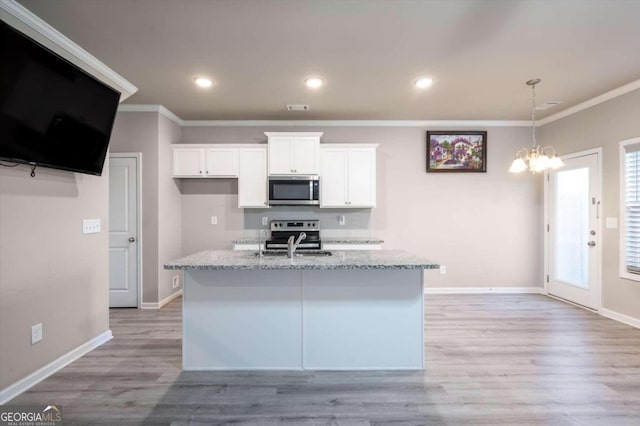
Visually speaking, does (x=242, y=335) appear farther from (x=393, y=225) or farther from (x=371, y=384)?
(x=393, y=225)

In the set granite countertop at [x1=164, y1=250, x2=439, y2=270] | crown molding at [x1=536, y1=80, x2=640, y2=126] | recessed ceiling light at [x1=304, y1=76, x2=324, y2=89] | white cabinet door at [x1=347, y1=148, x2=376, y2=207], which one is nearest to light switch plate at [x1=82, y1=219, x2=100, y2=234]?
granite countertop at [x1=164, y1=250, x2=439, y2=270]

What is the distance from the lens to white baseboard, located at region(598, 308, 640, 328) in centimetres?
336

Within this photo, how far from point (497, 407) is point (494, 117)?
153 inches

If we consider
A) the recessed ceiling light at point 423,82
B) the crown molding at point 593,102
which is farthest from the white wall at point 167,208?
the crown molding at point 593,102

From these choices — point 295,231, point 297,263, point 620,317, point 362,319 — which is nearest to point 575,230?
point 620,317

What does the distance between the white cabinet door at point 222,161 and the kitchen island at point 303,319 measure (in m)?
2.14

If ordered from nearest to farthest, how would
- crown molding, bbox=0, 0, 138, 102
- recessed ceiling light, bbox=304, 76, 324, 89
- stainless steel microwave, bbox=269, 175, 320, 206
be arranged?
1. crown molding, bbox=0, 0, 138, 102
2. recessed ceiling light, bbox=304, 76, 324, 89
3. stainless steel microwave, bbox=269, 175, 320, 206

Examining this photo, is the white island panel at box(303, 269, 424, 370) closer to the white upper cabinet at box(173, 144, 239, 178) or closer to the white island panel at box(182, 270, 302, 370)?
the white island panel at box(182, 270, 302, 370)

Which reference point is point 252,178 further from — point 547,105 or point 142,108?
point 547,105

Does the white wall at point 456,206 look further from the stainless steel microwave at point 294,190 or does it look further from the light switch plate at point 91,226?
the light switch plate at point 91,226

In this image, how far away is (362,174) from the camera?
4.30m

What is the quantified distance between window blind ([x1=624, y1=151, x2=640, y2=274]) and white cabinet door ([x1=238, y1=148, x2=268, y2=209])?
4.29 metres

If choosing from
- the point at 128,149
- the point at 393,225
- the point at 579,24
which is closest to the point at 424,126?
the point at 393,225

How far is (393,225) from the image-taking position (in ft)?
15.3
